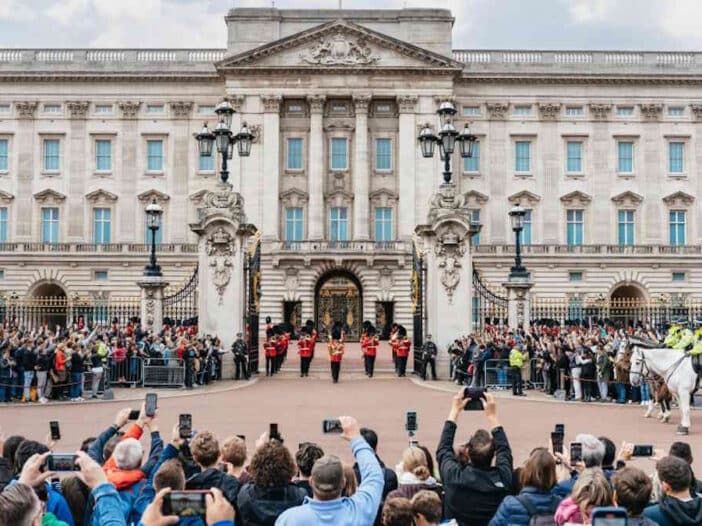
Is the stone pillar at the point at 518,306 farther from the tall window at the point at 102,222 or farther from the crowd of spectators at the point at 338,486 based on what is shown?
the tall window at the point at 102,222

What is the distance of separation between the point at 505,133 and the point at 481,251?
8.61 metres

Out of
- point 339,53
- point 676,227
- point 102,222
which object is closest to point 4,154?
point 102,222

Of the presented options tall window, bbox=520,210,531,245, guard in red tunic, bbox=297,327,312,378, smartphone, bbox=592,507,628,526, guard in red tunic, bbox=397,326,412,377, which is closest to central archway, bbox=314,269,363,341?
tall window, bbox=520,210,531,245

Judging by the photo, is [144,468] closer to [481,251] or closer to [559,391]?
[559,391]

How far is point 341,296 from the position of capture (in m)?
54.4

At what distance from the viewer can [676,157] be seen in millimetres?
56531

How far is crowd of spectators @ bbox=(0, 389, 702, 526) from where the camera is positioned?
15.1 feet

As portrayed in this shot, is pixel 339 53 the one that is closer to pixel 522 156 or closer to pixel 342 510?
pixel 522 156

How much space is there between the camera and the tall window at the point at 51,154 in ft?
185

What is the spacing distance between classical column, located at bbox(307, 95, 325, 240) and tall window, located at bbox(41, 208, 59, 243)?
17.7m

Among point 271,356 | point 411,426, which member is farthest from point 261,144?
point 411,426

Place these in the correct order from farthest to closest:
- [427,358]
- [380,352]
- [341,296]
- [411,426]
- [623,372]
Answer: [341,296]
[380,352]
[427,358]
[623,372]
[411,426]

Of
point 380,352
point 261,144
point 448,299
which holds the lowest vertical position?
point 380,352

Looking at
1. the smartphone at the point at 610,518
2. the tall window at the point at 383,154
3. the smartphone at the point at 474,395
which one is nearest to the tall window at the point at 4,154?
the tall window at the point at 383,154
